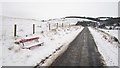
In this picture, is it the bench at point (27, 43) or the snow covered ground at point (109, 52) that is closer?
the snow covered ground at point (109, 52)

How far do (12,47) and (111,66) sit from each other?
6383mm

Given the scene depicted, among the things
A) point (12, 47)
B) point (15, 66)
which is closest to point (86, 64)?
point (15, 66)

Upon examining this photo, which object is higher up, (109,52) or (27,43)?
(27,43)

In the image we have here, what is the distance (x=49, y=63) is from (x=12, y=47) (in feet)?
13.2

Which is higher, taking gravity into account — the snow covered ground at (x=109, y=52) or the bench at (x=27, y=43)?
the bench at (x=27, y=43)

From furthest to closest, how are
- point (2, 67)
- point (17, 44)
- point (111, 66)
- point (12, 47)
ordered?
point (17, 44) → point (12, 47) → point (111, 66) → point (2, 67)

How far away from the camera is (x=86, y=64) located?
854cm

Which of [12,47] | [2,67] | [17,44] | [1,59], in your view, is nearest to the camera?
[2,67]

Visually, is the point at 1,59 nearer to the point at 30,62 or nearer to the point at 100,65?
the point at 30,62

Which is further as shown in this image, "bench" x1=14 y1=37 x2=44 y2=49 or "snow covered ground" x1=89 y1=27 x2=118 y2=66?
"bench" x1=14 y1=37 x2=44 y2=49

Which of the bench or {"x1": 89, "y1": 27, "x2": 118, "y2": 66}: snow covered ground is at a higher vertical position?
the bench

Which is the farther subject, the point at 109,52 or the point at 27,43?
the point at 27,43

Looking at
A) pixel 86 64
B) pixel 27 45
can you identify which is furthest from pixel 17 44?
pixel 86 64

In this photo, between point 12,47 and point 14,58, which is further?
point 12,47
